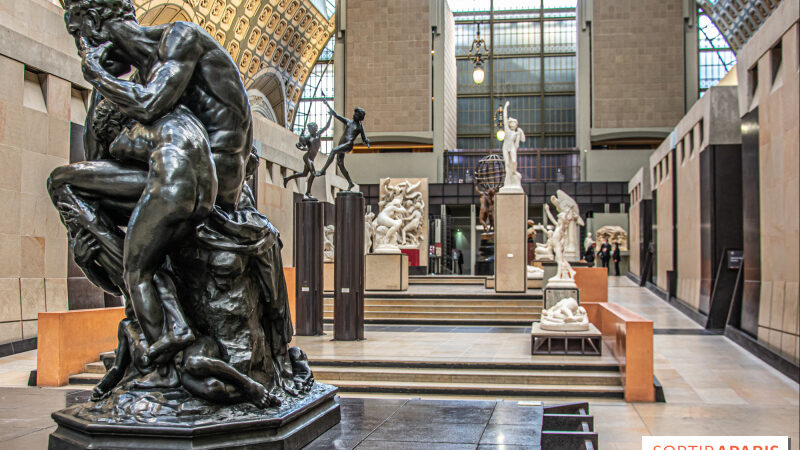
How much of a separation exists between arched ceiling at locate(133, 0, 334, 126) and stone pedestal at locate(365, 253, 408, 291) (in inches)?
487

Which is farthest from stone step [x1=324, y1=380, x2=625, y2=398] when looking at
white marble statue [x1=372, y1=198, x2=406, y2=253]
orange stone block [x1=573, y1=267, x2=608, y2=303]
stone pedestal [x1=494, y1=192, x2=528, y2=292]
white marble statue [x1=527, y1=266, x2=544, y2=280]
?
white marble statue [x1=372, y1=198, x2=406, y2=253]

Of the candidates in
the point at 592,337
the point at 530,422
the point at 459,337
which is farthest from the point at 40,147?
the point at 530,422

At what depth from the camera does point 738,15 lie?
90.1 ft

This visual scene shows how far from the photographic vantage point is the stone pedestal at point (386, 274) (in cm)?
1730

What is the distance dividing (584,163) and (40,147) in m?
30.8

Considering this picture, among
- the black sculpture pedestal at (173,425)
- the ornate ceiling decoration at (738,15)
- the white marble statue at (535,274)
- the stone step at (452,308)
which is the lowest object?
the stone step at (452,308)

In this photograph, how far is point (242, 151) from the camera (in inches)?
129

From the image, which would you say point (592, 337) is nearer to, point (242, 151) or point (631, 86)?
point (242, 151)

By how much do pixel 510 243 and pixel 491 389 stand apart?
947cm

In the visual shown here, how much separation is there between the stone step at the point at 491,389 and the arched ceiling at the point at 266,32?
18406 mm

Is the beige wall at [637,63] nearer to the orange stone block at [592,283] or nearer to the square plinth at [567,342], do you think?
the orange stone block at [592,283]

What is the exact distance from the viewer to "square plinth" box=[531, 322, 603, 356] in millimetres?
9367

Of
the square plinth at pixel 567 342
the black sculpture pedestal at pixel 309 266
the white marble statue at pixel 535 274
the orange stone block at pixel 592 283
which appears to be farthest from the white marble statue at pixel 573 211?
the square plinth at pixel 567 342

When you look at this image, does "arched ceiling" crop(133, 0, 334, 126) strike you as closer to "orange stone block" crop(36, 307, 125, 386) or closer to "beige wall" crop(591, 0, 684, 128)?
"beige wall" crop(591, 0, 684, 128)
